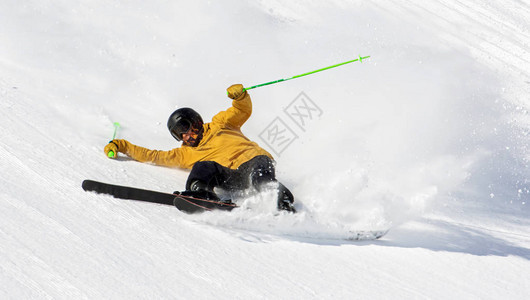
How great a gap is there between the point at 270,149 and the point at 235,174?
1.18 meters

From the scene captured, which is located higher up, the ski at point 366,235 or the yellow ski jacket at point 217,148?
the yellow ski jacket at point 217,148

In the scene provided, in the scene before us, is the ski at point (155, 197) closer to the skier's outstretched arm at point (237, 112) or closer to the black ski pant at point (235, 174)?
the black ski pant at point (235, 174)

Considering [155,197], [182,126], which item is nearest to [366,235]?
[155,197]

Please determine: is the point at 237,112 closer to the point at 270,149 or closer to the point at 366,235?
the point at 270,149

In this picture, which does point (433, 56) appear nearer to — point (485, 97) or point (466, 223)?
point (485, 97)

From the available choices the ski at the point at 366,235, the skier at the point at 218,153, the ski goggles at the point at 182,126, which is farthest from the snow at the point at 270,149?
the ski goggles at the point at 182,126

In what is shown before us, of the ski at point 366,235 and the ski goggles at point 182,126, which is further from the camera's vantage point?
the ski goggles at point 182,126

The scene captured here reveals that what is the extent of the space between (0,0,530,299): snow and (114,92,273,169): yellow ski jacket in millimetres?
128

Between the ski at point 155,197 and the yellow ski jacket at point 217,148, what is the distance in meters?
0.63

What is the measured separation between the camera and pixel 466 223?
13.2 ft

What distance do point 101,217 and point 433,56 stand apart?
634 cm

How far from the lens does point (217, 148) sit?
12.8 ft

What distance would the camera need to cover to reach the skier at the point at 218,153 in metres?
3.51

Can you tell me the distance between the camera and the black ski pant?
348 centimetres
